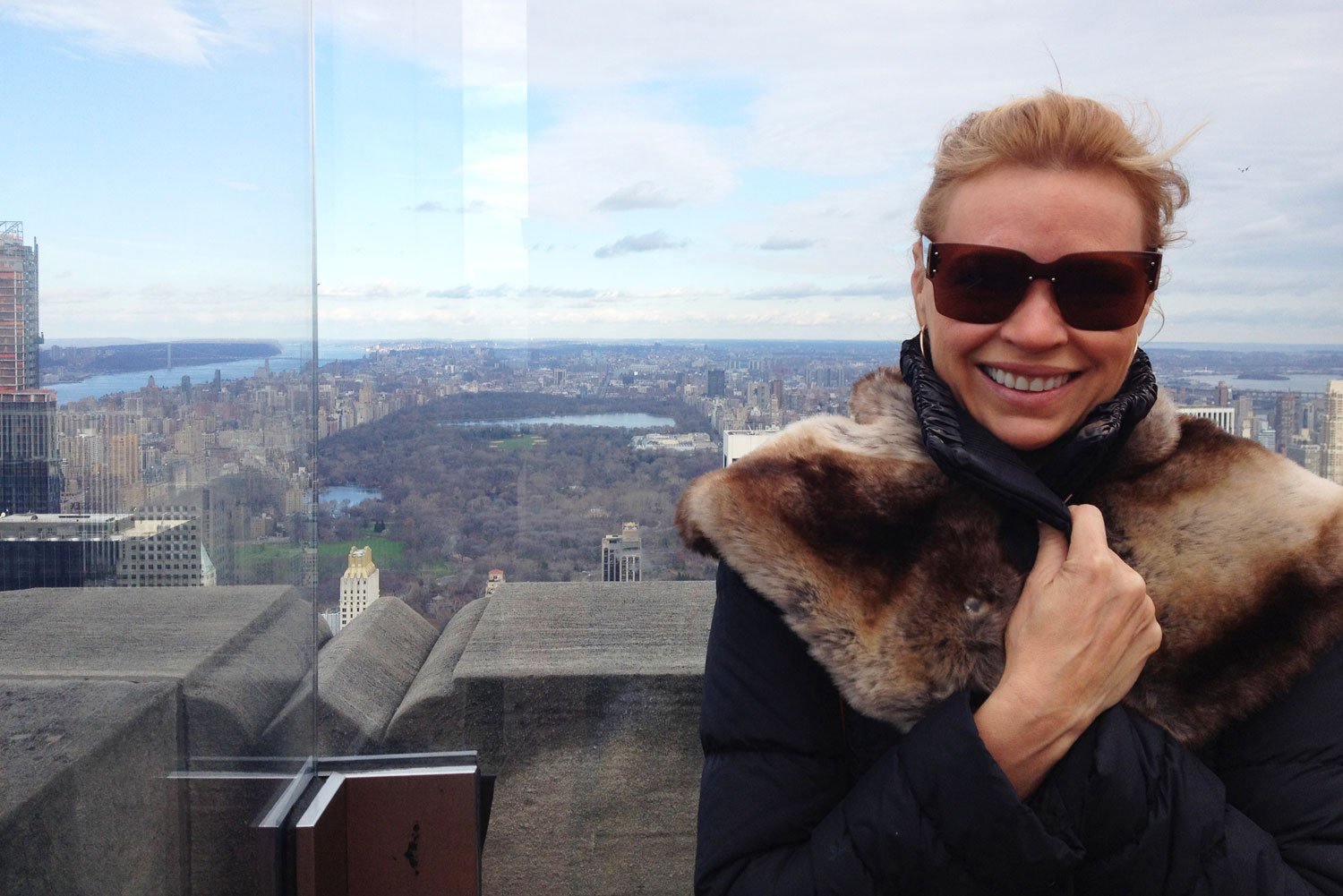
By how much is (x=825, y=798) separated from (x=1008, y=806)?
0.22 metres

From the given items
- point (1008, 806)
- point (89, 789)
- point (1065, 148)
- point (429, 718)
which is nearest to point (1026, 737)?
point (1008, 806)

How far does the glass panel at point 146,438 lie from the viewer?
1.35 metres

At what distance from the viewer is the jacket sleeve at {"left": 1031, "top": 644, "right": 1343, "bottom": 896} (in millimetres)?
1097

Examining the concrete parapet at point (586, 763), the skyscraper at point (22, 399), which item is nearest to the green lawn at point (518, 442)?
the concrete parapet at point (586, 763)

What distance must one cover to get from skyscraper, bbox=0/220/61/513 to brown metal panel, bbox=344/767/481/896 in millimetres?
1364

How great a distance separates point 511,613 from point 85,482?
1.39 metres

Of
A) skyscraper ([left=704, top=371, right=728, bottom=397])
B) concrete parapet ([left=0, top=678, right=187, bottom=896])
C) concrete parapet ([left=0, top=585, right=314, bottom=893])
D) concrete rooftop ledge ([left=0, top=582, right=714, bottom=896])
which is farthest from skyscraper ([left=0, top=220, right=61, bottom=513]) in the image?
skyscraper ([left=704, top=371, right=728, bottom=397])

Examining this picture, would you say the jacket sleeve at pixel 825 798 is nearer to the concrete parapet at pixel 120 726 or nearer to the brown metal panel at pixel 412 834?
the concrete parapet at pixel 120 726

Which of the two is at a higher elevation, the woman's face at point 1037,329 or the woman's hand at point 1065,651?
the woman's face at point 1037,329

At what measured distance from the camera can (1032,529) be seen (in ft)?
4.29

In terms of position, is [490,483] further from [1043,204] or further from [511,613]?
[1043,204]

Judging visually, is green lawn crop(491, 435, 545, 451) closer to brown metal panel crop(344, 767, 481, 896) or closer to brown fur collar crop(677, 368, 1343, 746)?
brown metal panel crop(344, 767, 481, 896)

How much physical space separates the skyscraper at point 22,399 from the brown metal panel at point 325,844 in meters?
1.21

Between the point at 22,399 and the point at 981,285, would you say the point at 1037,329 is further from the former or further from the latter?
the point at 22,399
